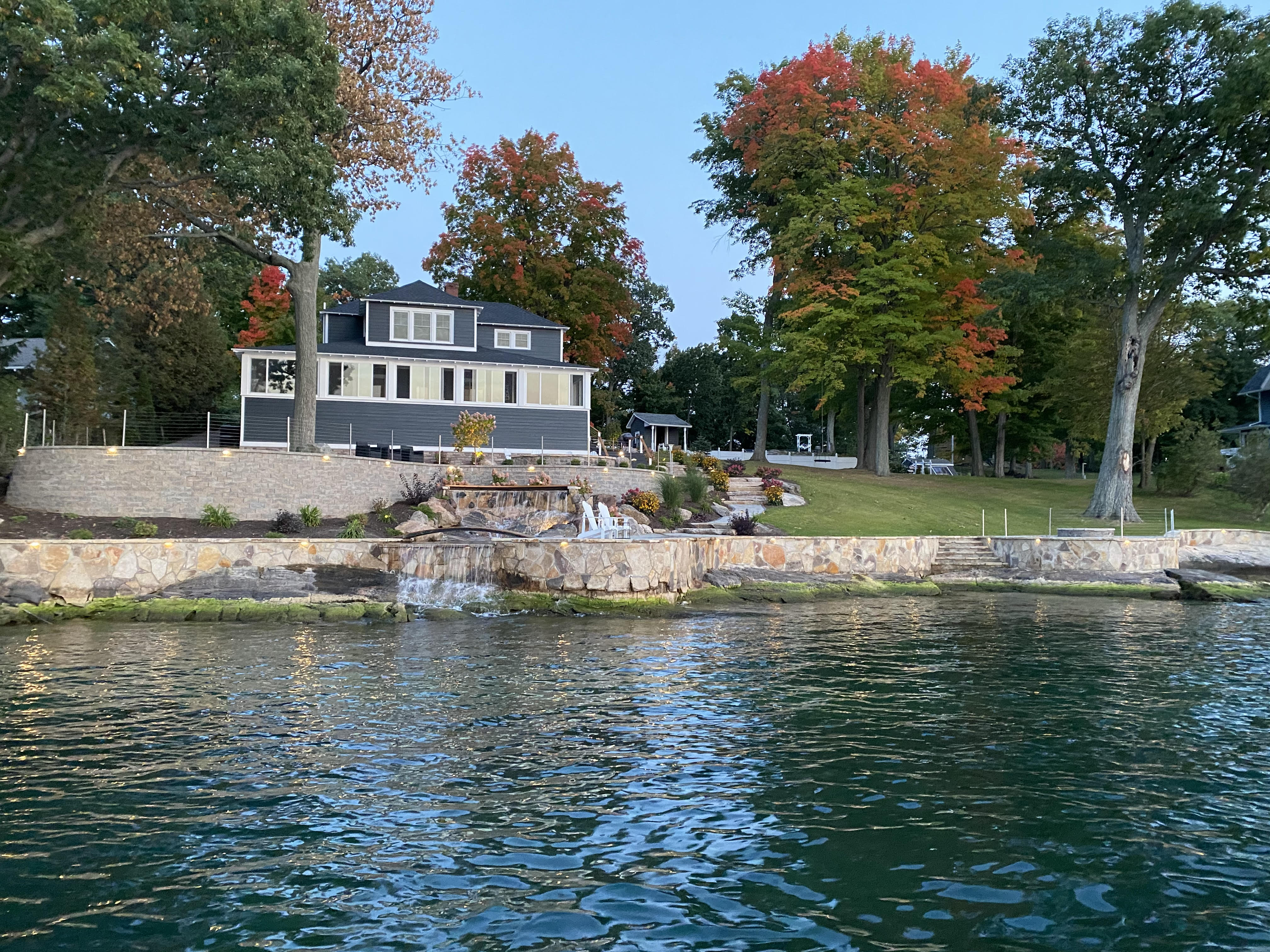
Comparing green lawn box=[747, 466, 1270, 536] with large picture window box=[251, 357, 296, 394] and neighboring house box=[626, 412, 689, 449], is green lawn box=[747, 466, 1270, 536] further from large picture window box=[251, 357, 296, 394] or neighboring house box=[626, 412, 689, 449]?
large picture window box=[251, 357, 296, 394]

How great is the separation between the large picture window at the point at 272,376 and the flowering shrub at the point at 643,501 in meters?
13.9

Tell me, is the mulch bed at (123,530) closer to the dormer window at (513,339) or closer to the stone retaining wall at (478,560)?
the stone retaining wall at (478,560)

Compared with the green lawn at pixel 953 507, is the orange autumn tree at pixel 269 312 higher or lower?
higher

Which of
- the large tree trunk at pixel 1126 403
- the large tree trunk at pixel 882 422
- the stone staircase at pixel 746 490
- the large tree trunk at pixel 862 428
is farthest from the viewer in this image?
the large tree trunk at pixel 862 428

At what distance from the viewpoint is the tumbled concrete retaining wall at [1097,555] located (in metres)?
25.5

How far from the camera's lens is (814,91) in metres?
40.3

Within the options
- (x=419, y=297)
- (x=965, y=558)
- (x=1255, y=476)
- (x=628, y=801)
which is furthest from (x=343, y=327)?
(x=1255, y=476)

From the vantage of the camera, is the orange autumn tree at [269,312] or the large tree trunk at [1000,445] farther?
the large tree trunk at [1000,445]

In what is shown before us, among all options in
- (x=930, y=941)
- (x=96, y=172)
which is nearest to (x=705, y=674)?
(x=930, y=941)

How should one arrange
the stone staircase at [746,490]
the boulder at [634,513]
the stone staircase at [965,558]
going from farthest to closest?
the stone staircase at [746,490], the boulder at [634,513], the stone staircase at [965,558]

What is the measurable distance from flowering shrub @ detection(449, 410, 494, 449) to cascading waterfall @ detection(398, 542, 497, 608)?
11812 millimetres

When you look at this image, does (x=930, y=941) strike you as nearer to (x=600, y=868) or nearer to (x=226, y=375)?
(x=600, y=868)

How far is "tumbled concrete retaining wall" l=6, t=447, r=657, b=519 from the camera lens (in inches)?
878

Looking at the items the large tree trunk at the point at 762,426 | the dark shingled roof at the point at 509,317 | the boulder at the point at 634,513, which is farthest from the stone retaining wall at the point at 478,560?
the large tree trunk at the point at 762,426
